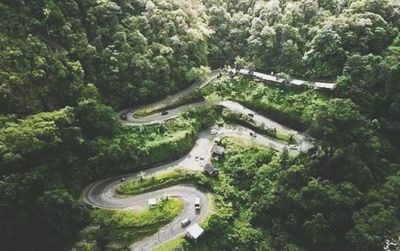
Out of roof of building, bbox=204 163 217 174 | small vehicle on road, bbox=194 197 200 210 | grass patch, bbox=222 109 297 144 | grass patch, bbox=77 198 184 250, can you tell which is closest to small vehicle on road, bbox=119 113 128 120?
grass patch, bbox=222 109 297 144

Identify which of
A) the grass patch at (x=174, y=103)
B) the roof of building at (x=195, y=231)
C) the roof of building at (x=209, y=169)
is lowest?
the roof of building at (x=195, y=231)

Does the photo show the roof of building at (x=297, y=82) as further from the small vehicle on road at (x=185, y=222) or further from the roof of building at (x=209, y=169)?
the small vehicle on road at (x=185, y=222)

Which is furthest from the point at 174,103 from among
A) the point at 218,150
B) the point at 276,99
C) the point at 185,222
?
the point at 185,222

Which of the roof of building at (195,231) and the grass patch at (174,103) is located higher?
the grass patch at (174,103)

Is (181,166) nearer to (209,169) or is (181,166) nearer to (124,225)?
(209,169)

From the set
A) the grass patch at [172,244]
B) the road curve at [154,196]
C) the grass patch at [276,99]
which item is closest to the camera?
the grass patch at [172,244]

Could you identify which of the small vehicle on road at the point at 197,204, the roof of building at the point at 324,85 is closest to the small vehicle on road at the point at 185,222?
the small vehicle on road at the point at 197,204
